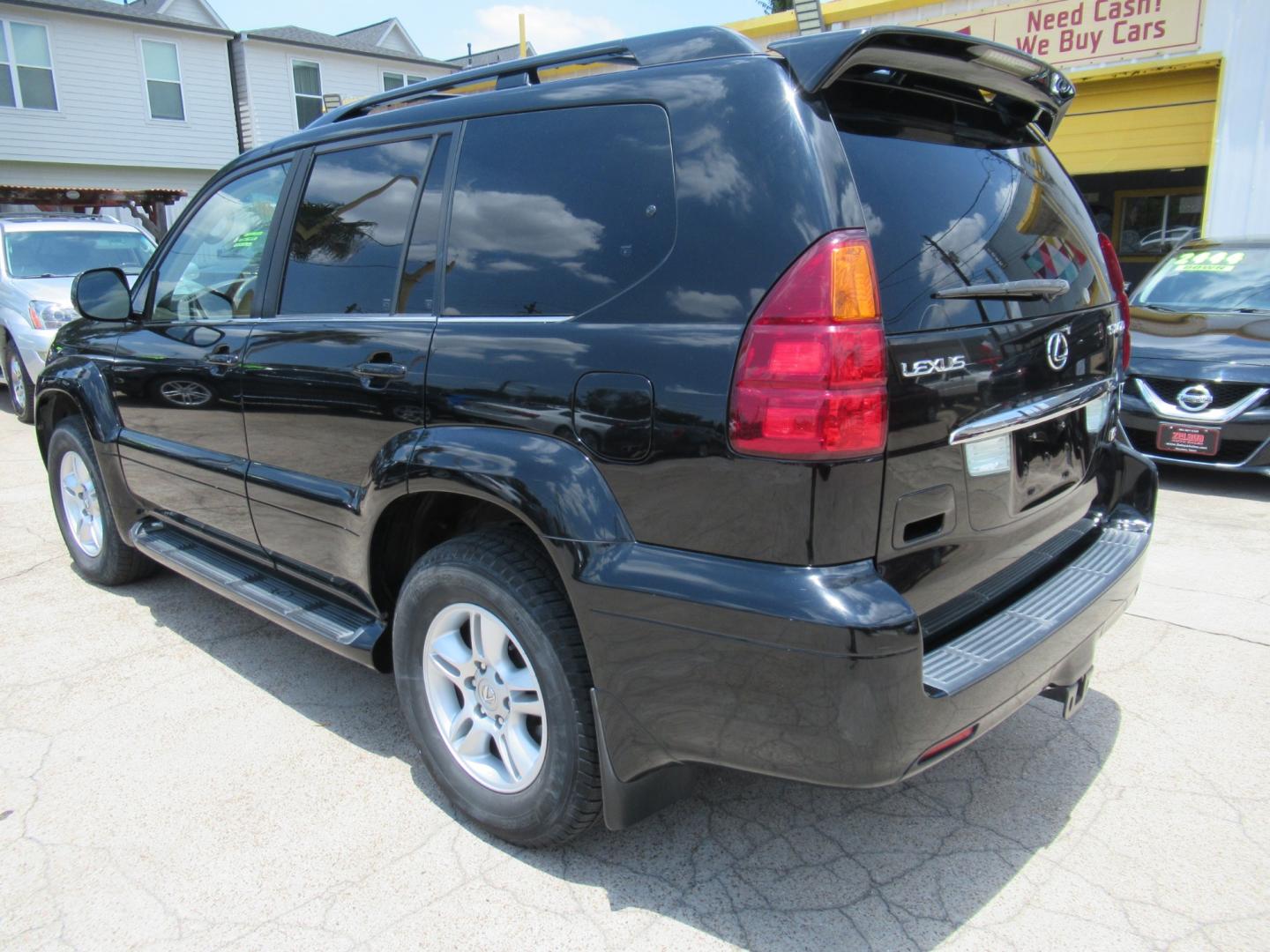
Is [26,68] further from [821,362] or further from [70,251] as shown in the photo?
[821,362]

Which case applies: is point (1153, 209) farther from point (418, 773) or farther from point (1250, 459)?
point (418, 773)

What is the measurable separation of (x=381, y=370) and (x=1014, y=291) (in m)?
1.66

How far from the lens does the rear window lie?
1.98 meters

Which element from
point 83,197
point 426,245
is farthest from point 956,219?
point 83,197

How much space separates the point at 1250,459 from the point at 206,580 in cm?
586

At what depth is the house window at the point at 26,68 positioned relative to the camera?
63.3ft

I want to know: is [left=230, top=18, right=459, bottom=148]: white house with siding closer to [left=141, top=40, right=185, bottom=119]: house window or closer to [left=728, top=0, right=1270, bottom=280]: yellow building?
[left=141, top=40, right=185, bottom=119]: house window

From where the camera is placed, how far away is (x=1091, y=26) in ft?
36.4

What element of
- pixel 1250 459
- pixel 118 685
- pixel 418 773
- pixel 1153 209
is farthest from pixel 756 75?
pixel 1153 209

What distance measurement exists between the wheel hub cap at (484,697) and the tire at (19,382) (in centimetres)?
790

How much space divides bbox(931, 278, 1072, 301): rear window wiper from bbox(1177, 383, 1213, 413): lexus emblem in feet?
14.2

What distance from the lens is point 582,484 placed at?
83.3 inches

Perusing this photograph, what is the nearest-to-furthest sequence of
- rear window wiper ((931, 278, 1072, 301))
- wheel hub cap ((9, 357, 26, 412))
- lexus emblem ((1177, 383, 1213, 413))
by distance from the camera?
1. rear window wiper ((931, 278, 1072, 301))
2. lexus emblem ((1177, 383, 1213, 413))
3. wheel hub cap ((9, 357, 26, 412))

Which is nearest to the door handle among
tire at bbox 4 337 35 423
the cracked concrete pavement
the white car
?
the cracked concrete pavement
